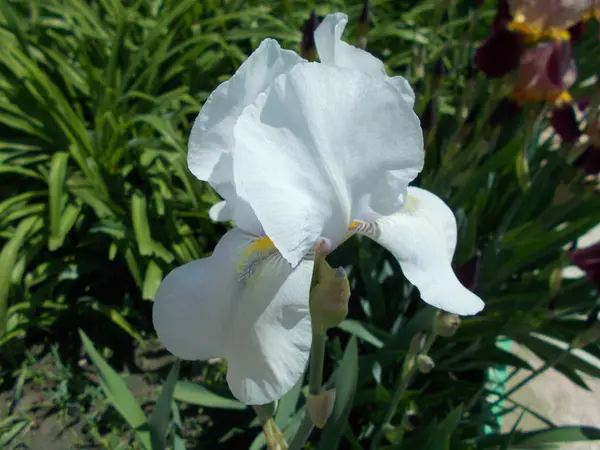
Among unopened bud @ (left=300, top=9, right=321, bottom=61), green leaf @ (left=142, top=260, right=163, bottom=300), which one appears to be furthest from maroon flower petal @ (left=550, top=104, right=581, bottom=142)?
green leaf @ (left=142, top=260, right=163, bottom=300)

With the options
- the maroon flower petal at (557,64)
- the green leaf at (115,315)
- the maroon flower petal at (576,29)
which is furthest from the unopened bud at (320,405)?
the maroon flower petal at (576,29)

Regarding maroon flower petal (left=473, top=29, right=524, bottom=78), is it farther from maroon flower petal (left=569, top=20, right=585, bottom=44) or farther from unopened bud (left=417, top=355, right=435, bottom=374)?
unopened bud (left=417, top=355, right=435, bottom=374)

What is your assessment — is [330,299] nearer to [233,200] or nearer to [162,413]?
[233,200]

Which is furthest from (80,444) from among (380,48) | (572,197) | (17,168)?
(380,48)

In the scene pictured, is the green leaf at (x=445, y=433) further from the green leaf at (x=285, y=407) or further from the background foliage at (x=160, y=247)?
the green leaf at (x=285, y=407)

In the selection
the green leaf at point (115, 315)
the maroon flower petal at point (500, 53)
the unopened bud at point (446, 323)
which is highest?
the maroon flower petal at point (500, 53)

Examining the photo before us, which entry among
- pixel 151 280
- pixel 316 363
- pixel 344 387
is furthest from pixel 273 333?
pixel 151 280
